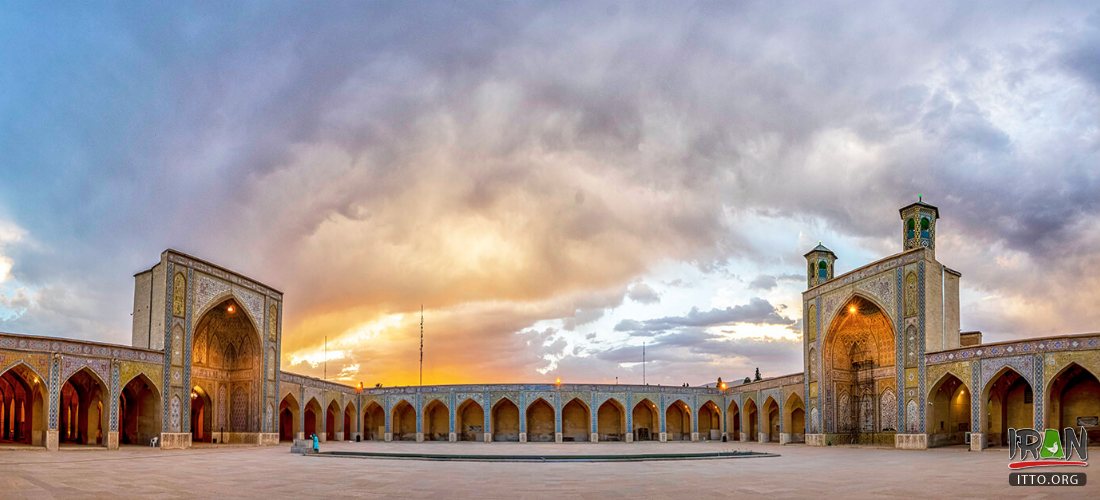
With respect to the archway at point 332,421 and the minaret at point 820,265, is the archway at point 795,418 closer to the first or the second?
the minaret at point 820,265

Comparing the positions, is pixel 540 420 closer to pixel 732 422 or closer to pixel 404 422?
pixel 404 422

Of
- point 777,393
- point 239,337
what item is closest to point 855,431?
point 777,393

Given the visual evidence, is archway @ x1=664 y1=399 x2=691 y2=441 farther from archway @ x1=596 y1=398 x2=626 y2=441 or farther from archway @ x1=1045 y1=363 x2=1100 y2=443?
archway @ x1=1045 y1=363 x2=1100 y2=443

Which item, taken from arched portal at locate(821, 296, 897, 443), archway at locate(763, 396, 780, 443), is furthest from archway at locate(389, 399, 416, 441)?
arched portal at locate(821, 296, 897, 443)

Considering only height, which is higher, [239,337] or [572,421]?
[239,337]

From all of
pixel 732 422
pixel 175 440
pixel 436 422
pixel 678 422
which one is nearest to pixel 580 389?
pixel 678 422

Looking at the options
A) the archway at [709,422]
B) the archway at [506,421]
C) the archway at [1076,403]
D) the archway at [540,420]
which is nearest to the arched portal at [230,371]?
the archway at [506,421]

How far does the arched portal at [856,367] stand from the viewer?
35.8 m

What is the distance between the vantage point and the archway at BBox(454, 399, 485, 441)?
4734 cm

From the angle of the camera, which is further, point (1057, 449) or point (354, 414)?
point (354, 414)

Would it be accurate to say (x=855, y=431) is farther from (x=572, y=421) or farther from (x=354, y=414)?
(x=354, y=414)

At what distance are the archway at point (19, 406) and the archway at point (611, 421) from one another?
29.2m

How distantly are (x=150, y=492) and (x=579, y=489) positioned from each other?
6728 mm

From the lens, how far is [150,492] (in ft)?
39.9
